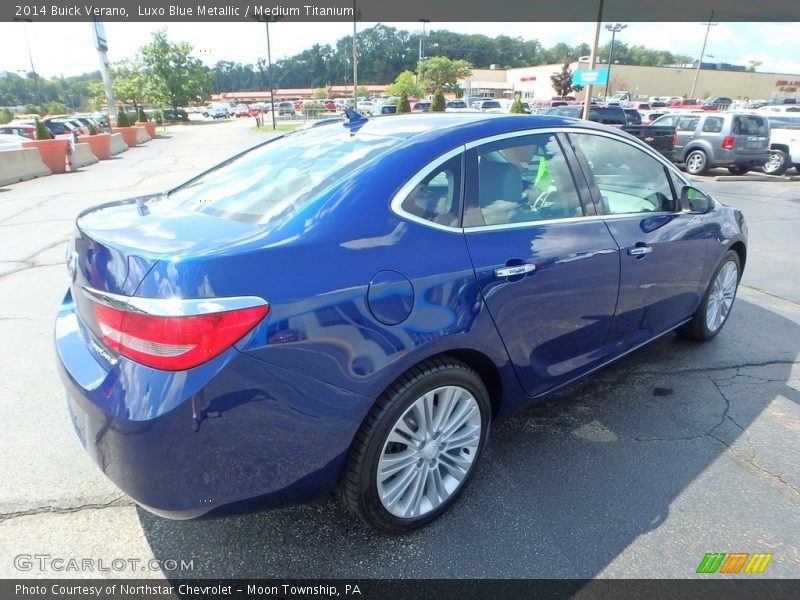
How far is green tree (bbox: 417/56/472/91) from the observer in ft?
219

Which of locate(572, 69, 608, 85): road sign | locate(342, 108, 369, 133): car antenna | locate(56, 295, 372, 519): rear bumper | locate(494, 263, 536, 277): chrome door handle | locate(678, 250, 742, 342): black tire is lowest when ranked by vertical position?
locate(678, 250, 742, 342): black tire

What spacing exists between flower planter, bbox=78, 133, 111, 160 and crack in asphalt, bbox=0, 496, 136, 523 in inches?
813

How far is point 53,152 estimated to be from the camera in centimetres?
1563

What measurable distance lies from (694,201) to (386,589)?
3.17 metres

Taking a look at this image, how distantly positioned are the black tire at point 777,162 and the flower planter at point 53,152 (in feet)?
69.1

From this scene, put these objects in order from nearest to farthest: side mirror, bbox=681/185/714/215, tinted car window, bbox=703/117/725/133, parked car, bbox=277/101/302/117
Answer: side mirror, bbox=681/185/714/215 → tinted car window, bbox=703/117/725/133 → parked car, bbox=277/101/302/117

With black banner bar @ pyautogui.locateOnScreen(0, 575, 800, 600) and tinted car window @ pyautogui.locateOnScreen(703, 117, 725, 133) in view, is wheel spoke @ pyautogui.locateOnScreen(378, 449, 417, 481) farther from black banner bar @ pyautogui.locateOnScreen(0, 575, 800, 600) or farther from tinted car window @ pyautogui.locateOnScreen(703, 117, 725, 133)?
tinted car window @ pyautogui.locateOnScreen(703, 117, 725, 133)

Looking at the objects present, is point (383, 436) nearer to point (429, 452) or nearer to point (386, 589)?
point (429, 452)

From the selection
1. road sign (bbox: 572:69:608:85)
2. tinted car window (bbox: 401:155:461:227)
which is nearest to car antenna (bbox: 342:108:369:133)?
tinted car window (bbox: 401:155:461:227)

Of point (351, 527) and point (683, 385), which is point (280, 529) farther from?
point (683, 385)

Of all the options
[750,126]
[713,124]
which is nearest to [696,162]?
[713,124]

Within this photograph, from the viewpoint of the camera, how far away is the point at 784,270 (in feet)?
21.0

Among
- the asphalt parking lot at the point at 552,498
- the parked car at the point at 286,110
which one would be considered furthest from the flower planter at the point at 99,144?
the parked car at the point at 286,110

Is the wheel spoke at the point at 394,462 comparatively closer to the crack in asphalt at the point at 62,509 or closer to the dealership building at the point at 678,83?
the crack in asphalt at the point at 62,509
